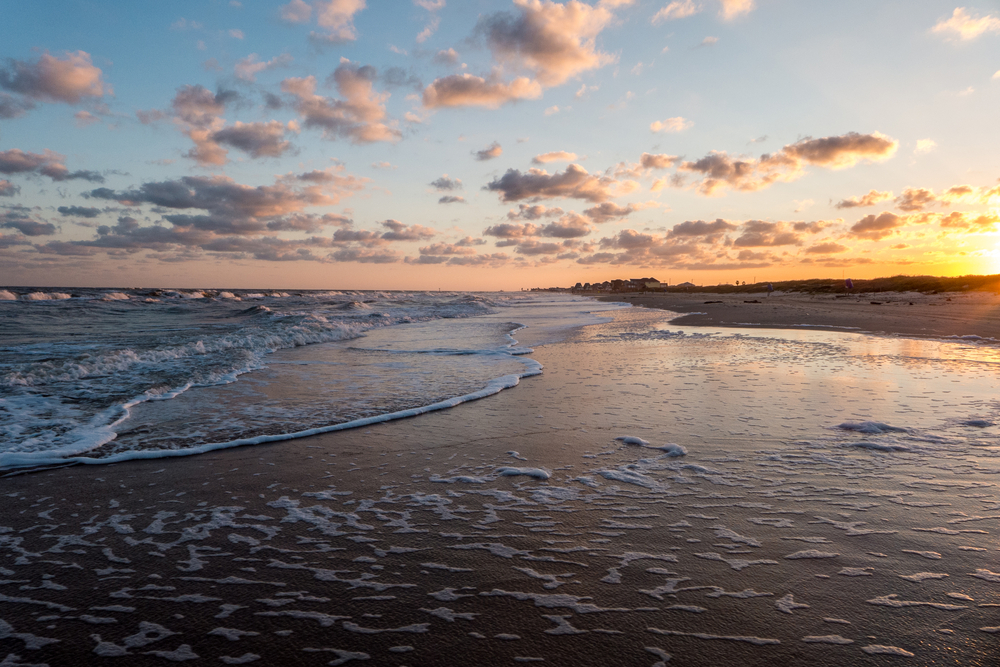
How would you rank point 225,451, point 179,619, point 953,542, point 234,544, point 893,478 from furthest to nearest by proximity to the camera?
point 225,451
point 893,478
point 234,544
point 953,542
point 179,619

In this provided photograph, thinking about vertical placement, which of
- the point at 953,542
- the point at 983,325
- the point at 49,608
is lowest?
the point at 49,608

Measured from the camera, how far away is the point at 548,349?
44.6 feet

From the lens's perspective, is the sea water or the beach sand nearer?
the beach sand

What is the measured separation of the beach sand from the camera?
2.26 meters

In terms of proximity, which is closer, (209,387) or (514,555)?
(514,555)

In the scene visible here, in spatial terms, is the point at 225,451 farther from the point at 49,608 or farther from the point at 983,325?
the point at 983,325

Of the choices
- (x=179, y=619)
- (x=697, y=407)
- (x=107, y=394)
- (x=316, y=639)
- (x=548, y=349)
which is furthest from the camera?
(x=548, y=349)

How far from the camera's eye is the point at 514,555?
10.0ft

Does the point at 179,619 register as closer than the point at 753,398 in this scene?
Yes

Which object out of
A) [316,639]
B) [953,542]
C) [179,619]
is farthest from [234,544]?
[953,542]

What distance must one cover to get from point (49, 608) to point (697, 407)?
21.0 feet

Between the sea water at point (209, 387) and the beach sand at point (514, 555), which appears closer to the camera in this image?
the beach sand at point (514, 555)

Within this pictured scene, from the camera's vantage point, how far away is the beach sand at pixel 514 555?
2256mm

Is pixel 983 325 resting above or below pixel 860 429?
above
